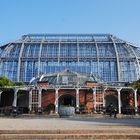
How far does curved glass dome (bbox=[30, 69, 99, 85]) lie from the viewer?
202ft

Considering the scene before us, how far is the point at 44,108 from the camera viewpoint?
57312mm

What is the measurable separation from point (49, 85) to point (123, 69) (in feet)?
50.3

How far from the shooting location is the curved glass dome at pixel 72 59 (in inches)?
2525

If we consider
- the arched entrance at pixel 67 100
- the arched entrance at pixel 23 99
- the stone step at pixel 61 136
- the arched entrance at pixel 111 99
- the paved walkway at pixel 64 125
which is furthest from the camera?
the arched entrance at pixel 111 99

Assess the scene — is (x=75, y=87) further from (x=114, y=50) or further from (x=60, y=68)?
(x=114, y=50)

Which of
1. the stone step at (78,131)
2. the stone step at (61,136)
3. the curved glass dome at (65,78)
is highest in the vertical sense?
the curved glass dome at (65,78)

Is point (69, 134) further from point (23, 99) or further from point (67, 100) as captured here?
point (23, 99)

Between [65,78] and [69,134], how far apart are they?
157 ft

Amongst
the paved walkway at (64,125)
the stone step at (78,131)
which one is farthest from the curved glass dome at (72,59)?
the stone step at (78,131)

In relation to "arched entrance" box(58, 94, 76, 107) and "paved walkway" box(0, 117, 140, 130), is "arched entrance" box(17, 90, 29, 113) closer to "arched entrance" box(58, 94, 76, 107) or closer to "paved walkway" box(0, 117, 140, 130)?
"arched entrance" box(58, 94, 76, 107)

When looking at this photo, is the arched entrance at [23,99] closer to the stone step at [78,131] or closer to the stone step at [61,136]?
the stone step at [78,131]

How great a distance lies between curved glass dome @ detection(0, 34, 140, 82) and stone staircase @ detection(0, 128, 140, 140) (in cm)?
4830

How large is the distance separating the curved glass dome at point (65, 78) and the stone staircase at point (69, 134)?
150ft

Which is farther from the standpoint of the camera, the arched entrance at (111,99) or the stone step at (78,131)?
the arched entrance at (111,99)
